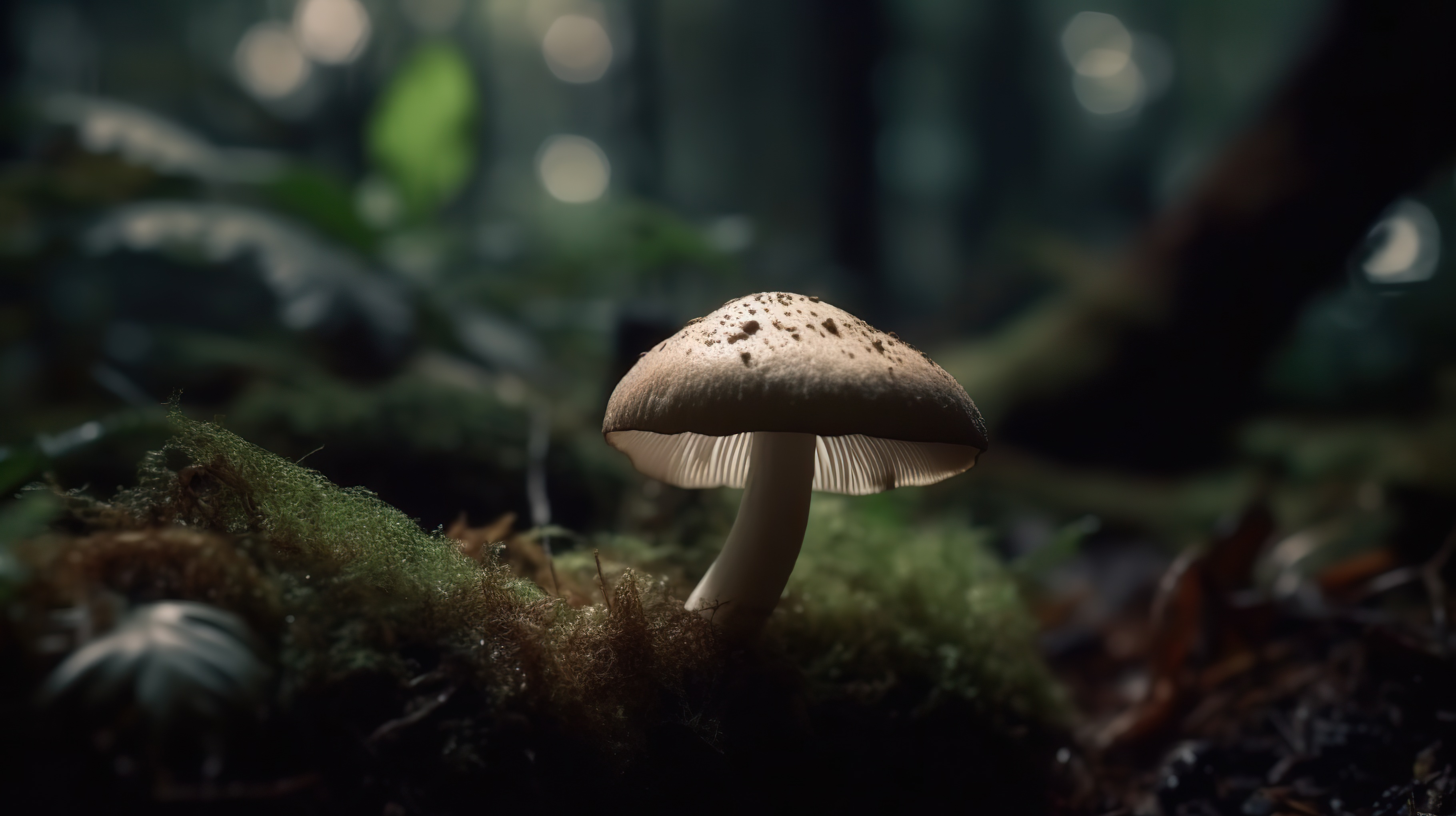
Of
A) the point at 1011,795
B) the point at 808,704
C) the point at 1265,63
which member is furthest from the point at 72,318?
the point at 1265,63

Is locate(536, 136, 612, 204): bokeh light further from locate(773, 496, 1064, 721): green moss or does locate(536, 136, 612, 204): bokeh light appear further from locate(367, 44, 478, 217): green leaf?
locate(773, 496, 1064, 721): green moss

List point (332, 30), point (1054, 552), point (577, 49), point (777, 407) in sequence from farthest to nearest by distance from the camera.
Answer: point (577, 49)
point (332, 30)
point (1054, 552)
point (777, 407)

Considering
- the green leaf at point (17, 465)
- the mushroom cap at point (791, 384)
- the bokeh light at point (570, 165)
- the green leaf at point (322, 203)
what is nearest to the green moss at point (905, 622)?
the mushroom cap at point (791, 384)

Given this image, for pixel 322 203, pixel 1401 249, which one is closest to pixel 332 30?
pixel 322 203

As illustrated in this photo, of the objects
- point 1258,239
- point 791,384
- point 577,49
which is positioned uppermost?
point 577,49

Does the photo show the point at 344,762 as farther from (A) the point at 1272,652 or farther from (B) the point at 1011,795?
(A) the point at 1272,652

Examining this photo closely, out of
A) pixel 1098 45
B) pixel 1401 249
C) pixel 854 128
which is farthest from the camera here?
pixel 1098 45

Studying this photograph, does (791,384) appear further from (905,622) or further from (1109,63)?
(1109,63)

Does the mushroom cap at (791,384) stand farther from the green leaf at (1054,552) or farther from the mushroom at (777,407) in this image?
the green leaf at (1054,552)
